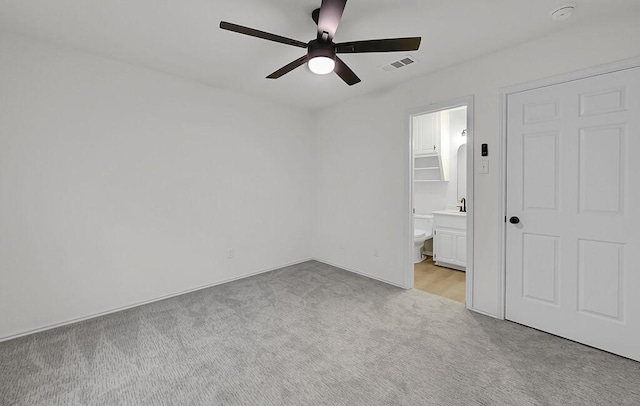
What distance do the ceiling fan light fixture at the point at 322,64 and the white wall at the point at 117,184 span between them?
1.94 m

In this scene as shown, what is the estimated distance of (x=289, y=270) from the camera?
13.3ft

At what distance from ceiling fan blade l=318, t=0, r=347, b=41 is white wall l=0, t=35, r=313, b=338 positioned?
2.12 meters

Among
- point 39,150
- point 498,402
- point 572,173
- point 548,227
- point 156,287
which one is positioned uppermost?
point 39,150

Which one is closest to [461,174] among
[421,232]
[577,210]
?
[421,232]

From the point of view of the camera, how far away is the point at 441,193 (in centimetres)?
479

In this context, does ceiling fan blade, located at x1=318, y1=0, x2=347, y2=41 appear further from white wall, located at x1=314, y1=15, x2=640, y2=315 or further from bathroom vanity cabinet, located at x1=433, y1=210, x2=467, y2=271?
bathroom vanity cabinet, located at x1=433, y1=210, x2=467, y2=271

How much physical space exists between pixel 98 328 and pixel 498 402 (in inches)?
122

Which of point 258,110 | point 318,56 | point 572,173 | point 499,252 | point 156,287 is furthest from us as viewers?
point 258,110

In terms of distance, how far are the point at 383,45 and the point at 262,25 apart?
974 millimetres

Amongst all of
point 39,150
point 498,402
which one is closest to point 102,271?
point 39,150

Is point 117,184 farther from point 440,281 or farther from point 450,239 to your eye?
point 450,239

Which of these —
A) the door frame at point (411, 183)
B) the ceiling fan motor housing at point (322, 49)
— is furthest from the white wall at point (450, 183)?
the ceiling fan motor housing at point (322, 49)

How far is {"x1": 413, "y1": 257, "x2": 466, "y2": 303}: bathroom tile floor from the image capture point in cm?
322

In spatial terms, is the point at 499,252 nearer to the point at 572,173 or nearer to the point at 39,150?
the point at 572,173
